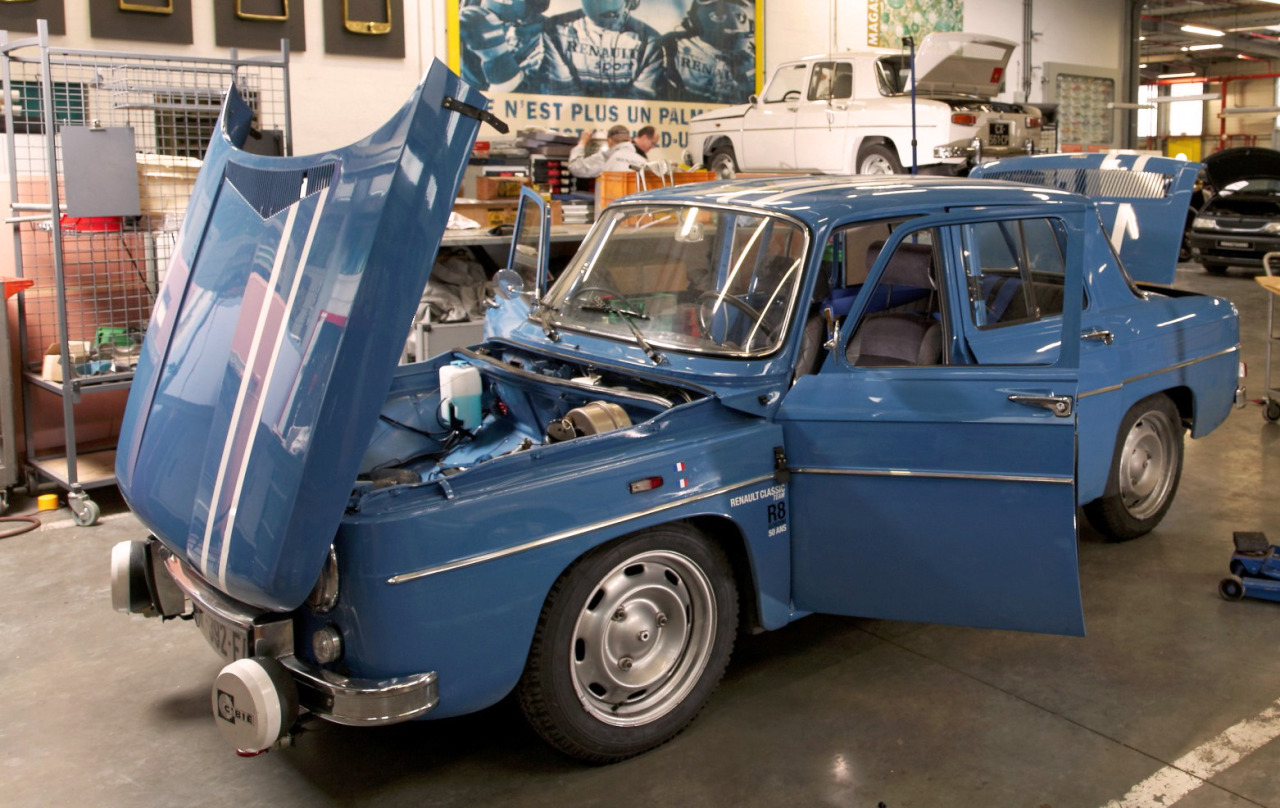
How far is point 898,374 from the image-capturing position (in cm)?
362

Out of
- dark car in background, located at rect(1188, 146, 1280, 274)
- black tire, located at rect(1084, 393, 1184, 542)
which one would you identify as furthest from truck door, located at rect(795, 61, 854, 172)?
black tire, located at rect(1084, 393, 1184, 542)

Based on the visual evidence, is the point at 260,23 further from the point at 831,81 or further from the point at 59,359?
the point at 831,81

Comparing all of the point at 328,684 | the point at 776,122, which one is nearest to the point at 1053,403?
the point at 328,684

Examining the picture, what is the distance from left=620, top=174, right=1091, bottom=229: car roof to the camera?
3.93 meters

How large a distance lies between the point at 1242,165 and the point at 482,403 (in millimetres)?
15743

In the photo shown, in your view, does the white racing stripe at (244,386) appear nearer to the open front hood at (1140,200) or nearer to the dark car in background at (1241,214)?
the open front hood at (1140,200)

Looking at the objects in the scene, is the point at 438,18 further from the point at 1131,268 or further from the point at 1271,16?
the point at 1271,16

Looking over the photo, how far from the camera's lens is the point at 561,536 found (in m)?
3.10

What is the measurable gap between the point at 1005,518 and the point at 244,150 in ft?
8.88

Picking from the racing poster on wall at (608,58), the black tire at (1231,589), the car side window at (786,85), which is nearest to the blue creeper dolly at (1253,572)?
the black tire at (1231,589)

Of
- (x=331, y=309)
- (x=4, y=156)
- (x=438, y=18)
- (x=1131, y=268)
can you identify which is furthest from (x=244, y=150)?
(x=438, y=18)

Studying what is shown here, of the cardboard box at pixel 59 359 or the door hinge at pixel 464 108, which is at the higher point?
the door hinge at pixel 464 108

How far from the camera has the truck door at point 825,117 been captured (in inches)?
514

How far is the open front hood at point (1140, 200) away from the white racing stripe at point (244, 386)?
404cm
